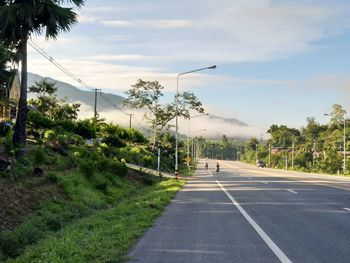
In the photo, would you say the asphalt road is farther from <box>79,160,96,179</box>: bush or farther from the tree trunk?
the tree trunk

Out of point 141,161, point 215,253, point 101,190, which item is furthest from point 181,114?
point 215,253

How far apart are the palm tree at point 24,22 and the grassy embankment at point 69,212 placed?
290 centimetres

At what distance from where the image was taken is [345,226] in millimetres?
12219

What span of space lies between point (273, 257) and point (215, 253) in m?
1.00

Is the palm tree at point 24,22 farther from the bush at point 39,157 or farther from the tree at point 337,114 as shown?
the tree at point 337,114

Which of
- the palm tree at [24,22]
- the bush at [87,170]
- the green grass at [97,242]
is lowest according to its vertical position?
the green grass at [97,242]

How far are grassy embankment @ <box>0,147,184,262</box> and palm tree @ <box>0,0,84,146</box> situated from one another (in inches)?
114

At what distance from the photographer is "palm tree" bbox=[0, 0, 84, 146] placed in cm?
2286

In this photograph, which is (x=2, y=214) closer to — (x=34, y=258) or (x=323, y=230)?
(x=34, y=258)

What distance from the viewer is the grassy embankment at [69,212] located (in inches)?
353

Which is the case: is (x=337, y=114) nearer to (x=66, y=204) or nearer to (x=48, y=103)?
(x=48, y=103)

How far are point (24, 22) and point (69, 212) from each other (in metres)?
10.5

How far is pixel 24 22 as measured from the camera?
2353 centimetres

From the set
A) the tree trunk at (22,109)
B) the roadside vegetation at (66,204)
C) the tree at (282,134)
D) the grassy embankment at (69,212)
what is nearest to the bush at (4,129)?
the roadside vegetation at (66,204)
